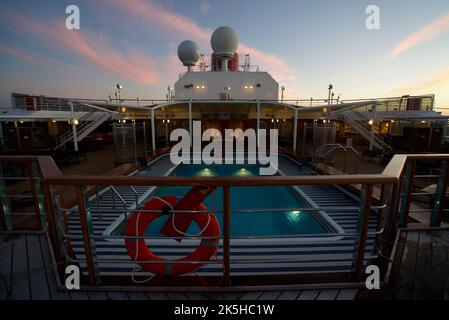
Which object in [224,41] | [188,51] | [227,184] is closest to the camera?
[227,184]

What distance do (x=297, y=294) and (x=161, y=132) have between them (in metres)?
18.5

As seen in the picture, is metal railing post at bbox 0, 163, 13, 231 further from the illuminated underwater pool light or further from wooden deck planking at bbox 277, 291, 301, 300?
the illuminated underwater pool light

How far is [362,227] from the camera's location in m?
1.39

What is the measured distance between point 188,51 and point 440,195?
19.9 meters

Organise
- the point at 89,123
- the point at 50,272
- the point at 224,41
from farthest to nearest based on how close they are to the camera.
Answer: the point at 224,41
the point at 89,123
the point at 50,272

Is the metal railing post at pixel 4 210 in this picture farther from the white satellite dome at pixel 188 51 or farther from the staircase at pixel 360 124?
the white satellite dome at pixel 188 51

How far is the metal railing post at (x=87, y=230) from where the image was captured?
4.22 feet

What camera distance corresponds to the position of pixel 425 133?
37.6ft

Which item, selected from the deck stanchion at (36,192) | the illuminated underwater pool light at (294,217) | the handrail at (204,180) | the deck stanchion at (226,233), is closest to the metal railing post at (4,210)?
the deck stanchion at (36,192)

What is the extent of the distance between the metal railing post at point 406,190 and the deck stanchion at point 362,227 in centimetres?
75

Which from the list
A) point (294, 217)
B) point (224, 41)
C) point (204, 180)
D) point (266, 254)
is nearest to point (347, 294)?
point (266, 254)

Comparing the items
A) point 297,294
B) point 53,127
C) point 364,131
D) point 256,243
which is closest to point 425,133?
point 364,131

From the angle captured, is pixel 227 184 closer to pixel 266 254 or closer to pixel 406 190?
pixel 266 254

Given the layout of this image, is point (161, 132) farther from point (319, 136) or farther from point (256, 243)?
point (256, 243)
